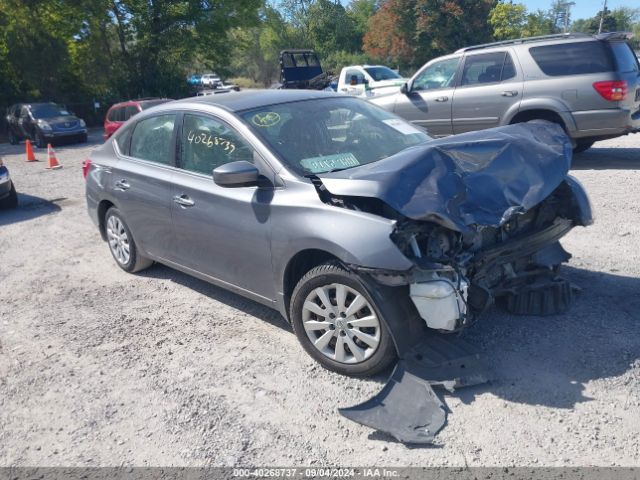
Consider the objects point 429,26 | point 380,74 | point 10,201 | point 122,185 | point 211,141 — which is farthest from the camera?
point 429,26

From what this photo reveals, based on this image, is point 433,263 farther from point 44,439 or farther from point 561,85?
point 561,85

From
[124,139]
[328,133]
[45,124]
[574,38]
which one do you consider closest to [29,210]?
[124,139]

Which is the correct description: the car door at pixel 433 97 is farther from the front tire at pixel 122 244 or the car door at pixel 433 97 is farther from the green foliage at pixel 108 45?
the green foliage at pixel 108 45

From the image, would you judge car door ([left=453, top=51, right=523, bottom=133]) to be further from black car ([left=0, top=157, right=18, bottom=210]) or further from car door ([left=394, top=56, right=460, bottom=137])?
black car ([left=0, top=157, right=18, bottom=210])

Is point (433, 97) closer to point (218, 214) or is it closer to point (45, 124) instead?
point (218, 214)

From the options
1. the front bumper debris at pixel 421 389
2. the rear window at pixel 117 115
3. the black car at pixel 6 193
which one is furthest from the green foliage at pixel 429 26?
the front bumper debris at pixel 421 389

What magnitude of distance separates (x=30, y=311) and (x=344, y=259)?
3363 mm

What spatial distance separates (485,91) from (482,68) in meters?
0.47

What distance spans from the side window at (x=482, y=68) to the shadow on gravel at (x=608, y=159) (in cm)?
203

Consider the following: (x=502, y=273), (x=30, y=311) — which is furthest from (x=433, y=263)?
(x=30, y=311)

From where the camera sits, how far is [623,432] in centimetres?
296

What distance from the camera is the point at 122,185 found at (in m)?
5.45

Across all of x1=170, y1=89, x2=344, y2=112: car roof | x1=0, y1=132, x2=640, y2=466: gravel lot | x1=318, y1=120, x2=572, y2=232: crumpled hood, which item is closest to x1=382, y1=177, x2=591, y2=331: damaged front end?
x1=318, y1=120, x2=572, y2=232: crumpled hood

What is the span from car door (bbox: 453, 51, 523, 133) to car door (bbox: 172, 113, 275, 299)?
6222 mm
